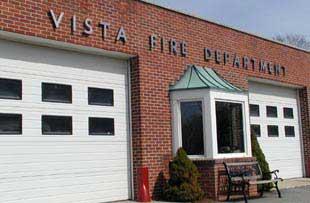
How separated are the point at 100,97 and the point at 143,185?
239cm

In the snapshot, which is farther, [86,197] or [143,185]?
[143,185]

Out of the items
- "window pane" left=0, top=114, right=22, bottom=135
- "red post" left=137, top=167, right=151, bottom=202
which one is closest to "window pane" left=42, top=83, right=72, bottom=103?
"window pane" left=0, top=114, right=22, bottom=135

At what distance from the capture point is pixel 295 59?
875 inches

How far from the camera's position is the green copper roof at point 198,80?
1507cm

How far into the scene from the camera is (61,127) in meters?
12.7

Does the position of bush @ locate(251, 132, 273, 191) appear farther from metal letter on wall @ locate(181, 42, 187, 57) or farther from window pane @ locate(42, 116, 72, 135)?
window pane @ locate(42, 116, 72, 135)

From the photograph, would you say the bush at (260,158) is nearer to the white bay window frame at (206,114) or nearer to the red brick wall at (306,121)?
the white bay window frame at (206,114)

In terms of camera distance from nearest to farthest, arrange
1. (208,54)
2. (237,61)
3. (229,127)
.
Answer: (229,127), (208,54), (237,61)

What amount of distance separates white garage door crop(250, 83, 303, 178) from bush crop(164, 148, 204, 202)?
6.22 metres

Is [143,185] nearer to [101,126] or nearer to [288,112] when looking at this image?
[101,126]

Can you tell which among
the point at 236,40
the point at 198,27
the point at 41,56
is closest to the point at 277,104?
the point at 236,40

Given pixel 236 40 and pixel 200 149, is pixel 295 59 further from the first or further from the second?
pixel 200 149

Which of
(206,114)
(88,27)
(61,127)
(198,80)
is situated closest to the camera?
(61,127)

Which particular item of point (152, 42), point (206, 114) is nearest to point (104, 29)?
point (152, 42)
